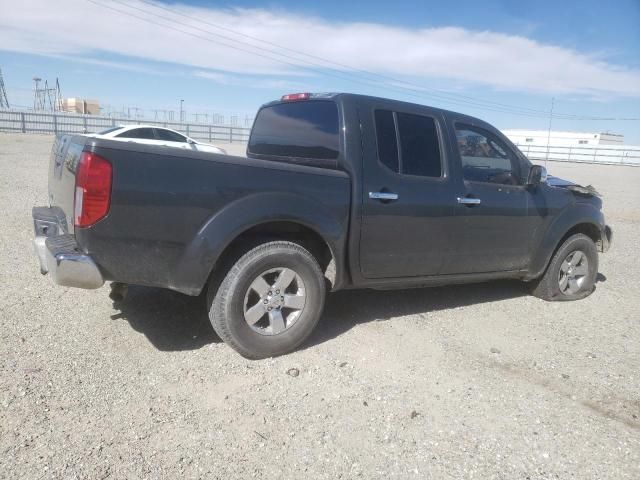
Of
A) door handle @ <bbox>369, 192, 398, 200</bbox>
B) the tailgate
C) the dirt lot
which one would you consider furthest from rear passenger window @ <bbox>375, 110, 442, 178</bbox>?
the tailgate

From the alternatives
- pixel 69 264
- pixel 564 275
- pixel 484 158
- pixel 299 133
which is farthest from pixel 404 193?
pixel 564 275

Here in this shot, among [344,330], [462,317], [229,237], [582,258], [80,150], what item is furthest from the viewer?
[582,258]

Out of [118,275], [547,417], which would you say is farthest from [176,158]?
[547,417]

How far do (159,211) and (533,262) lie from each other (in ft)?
12.0

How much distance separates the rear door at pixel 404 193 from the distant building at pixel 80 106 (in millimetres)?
46061

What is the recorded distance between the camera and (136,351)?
3.66m

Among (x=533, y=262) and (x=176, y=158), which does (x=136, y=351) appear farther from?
(x=533, y=262)

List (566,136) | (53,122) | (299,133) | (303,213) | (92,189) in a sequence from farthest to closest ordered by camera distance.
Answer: (566,136) < (53,122) < (299,133) < (303,213) < (92,189)

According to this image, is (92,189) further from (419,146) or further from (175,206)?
(419,146)

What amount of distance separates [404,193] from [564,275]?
2.55 metres

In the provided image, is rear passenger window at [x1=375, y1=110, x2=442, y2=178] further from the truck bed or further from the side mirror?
the side mirror

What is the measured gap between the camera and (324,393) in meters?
3.29

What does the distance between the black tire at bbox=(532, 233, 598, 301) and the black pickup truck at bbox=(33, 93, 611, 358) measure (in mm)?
37

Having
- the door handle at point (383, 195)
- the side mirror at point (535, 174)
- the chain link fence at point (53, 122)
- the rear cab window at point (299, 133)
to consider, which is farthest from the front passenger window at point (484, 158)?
the chain link fence at point (53, 122)
